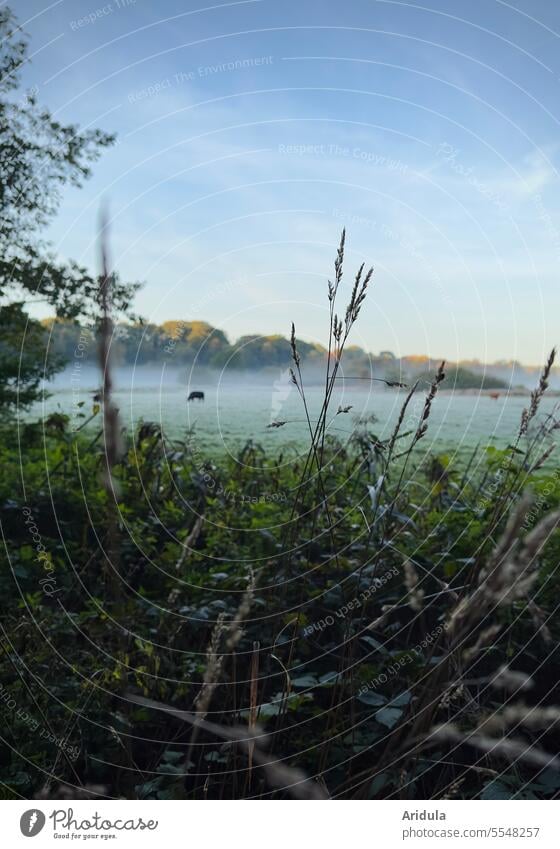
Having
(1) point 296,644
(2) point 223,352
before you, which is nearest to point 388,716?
(1) point 296,644

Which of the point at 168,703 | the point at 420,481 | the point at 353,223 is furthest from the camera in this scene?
the point at 420,481

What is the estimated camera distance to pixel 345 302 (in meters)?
2.10

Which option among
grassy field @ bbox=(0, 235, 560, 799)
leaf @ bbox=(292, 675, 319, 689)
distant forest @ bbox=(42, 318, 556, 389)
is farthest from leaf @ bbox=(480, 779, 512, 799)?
distant forest @ bbox=(42, 318, 556, 389)

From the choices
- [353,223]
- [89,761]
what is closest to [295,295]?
[353,223]

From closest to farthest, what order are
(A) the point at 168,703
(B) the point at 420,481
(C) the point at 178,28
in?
(A) the point at 168,703, (C) the point at 178,28, (B) the point at 420,481

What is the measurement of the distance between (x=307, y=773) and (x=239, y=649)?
0.42 m

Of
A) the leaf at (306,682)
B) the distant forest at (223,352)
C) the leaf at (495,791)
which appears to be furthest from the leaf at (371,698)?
the distant forest at (223,352)

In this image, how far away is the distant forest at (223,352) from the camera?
2793 mm

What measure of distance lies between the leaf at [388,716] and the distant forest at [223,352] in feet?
4.46

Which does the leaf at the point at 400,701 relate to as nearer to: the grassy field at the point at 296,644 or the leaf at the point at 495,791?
the grassy field at the point at 296,644

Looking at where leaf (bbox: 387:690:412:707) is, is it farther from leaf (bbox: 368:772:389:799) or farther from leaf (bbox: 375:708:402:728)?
leaf (bbox: 368:772:389:799)

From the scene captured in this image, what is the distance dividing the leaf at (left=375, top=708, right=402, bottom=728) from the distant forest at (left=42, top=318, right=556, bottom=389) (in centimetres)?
136

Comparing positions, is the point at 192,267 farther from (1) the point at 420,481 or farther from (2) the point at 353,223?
(1) the point at 420,481

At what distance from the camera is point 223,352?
2908 mm
